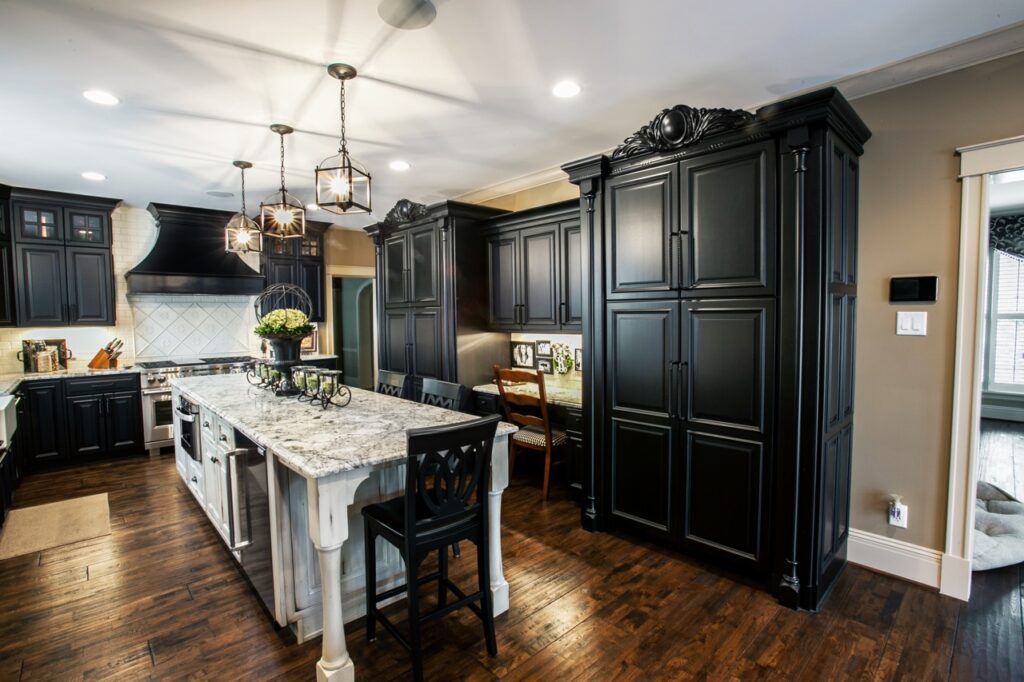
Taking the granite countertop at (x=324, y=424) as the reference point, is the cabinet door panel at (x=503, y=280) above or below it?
above

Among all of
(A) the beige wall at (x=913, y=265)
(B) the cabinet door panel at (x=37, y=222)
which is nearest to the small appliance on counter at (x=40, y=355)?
(B) the cabinet door panel at (x=37, y=222)

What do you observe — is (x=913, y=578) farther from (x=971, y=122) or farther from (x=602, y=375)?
(x=971, y=122)

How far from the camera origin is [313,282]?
644cm

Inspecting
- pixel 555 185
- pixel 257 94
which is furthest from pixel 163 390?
pixel 555 185

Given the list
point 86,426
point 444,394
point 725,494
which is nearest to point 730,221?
point 725,494

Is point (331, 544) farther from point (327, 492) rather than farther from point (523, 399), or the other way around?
point (523, 399)

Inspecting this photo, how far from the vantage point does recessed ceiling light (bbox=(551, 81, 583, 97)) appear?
270cm

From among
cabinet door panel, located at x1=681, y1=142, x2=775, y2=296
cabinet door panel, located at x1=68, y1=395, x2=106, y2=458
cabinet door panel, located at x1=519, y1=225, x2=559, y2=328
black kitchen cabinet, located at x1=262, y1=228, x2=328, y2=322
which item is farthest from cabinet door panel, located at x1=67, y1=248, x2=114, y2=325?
cabinet door panel, located at x1=681, y1=142, x2=775, y2=296

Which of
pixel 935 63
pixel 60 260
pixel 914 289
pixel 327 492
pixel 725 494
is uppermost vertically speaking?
pixel 935 63

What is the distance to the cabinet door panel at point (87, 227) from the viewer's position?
4914mm

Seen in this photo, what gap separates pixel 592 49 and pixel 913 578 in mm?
3189

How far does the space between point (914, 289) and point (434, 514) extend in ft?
8.64

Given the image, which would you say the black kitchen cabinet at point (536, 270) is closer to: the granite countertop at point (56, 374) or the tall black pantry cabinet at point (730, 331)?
the tall black pantry cabinet at point (730, 331)

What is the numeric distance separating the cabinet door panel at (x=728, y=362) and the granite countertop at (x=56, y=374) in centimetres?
532
